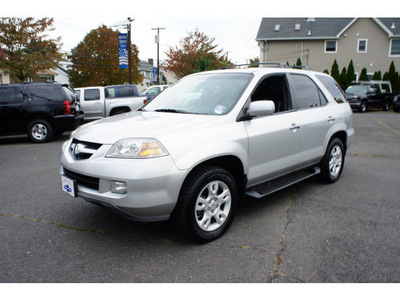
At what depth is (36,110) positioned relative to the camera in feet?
30.1

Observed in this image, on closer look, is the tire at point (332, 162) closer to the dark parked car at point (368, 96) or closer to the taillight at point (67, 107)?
the taillight at point (67, 107)

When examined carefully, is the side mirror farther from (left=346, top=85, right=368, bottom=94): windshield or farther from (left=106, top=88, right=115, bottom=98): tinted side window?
(left=346, top=85, right=368, bottom=94): windshield

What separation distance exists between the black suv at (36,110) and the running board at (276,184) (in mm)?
7519

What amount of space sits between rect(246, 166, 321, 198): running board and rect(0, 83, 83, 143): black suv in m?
7.52

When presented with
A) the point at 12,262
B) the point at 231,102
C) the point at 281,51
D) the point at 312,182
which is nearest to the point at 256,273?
the point at 231,102

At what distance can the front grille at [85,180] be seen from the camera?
9.45 ft

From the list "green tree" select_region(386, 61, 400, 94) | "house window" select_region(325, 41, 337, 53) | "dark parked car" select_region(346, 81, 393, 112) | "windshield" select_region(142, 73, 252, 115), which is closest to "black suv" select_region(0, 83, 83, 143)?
"windshield" select_region(142, 73, 252, 115)

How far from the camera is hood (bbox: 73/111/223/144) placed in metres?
2.90

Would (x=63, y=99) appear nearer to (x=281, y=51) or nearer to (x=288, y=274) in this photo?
(x=288, y=274)

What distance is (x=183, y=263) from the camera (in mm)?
2762

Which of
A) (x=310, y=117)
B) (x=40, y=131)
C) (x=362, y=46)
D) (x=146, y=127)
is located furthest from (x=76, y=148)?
(x=362, y=46)

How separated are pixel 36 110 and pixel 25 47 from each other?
14.6 meters

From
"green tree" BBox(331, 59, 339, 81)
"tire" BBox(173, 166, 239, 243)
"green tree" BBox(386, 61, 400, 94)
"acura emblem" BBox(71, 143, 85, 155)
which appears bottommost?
"tire" BBox(173, 166, 239, 243)

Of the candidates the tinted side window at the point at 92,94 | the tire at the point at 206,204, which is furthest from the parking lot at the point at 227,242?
the tinted side window at the point at 92,94
